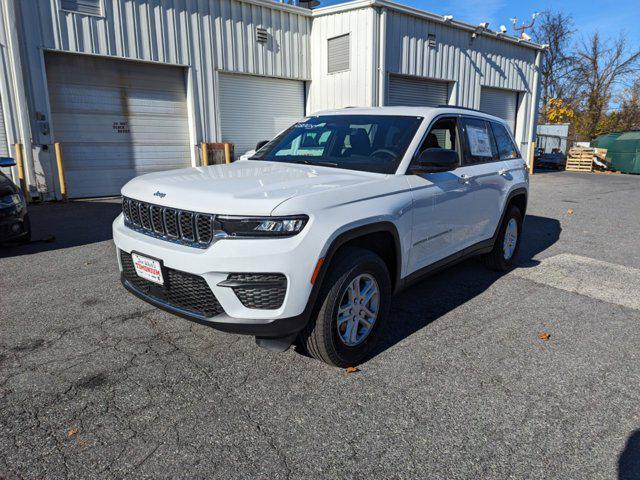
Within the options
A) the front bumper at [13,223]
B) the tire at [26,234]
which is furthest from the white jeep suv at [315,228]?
the tire at [26,234]

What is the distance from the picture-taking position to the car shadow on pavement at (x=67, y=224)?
6649 millimetres

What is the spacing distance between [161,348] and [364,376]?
1.50 m

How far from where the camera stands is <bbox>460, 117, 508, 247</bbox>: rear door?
455 cm

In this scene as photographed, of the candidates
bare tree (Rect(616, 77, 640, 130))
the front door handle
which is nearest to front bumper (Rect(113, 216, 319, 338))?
the front door handle

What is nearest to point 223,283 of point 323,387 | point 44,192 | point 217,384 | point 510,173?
point 217,384

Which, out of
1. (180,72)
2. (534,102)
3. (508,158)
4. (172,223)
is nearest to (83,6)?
(180,72)

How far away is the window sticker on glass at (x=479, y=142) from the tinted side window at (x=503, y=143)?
0.92ft

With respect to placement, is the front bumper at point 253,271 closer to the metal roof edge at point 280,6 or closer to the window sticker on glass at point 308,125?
the window sticker on glass at point 308,125

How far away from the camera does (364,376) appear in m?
3.21

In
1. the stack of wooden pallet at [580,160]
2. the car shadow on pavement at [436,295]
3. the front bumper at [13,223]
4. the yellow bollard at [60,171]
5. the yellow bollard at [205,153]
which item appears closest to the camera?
the car shadow on pavement at [436,295]

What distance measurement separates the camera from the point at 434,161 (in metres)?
3.62

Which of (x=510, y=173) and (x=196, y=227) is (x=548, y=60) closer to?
(x=510, y=173)

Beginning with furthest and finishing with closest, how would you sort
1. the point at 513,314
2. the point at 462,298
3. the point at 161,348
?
the point at 462,298 < the point at 513,314 < the point at 161,348

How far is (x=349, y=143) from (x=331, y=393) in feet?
6.98
